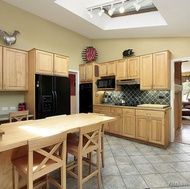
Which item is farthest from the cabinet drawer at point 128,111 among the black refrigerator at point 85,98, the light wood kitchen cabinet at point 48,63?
the light wood kitchen cabinet at point 48,63

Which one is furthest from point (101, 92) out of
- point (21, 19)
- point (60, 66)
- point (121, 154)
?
point (21, 19)

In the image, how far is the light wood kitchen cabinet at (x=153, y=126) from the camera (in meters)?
3.49

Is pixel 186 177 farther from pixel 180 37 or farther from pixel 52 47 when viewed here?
pixel 52 47

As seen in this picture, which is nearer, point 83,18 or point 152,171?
point 152,171

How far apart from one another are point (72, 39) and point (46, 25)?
100cm

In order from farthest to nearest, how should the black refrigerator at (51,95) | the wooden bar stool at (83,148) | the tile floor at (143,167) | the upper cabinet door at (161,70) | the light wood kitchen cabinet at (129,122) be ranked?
1. the light wood kitchen cabinet at (129,122)
2. the upper cabinet door at (161,70)
3. the black refrigerator at (51,95)
4. the tile floor at (143,167)
5. the wooden bar stool at (83,148)

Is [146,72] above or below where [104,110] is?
above

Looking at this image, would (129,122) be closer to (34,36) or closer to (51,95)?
(51,95)

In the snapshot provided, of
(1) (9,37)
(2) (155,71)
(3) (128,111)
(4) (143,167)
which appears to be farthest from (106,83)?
(1) (9,37)

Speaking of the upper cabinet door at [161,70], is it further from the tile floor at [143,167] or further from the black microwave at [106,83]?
the tile floor at [143,167]

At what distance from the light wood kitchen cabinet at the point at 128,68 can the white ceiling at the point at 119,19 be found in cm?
79

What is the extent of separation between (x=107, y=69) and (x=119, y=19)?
1528 millimetres

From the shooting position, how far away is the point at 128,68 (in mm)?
4402

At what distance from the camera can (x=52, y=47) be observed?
442cm
